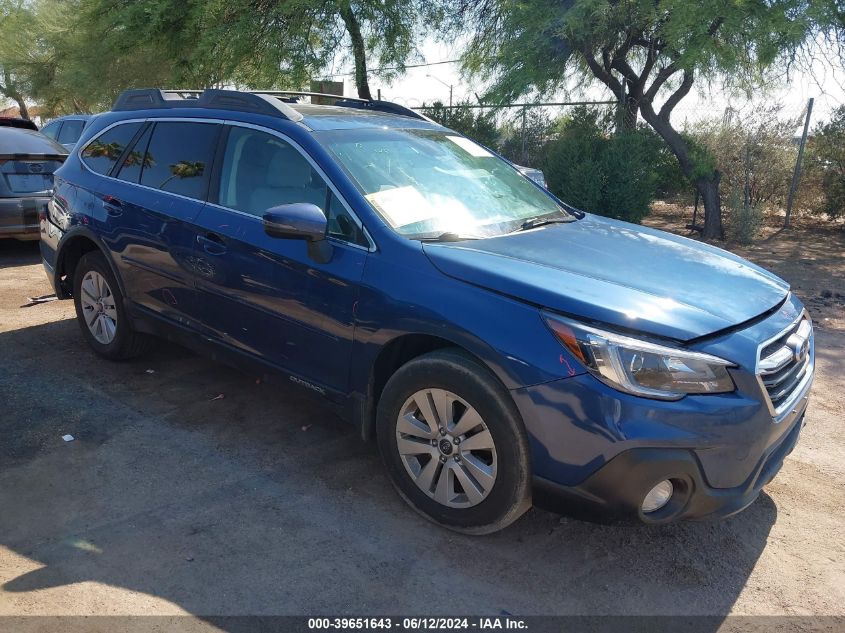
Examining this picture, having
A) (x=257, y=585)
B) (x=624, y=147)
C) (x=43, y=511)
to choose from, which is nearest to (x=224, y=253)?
(x=43, y=511)

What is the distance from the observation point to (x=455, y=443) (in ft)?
9.89

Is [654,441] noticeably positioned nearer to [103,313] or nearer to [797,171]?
[103,313]

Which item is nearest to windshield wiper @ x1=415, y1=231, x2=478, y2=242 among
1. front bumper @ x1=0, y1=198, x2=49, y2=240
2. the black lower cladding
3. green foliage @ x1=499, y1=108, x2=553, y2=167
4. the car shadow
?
the car shadow

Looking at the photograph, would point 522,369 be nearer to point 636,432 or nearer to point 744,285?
point 636,432

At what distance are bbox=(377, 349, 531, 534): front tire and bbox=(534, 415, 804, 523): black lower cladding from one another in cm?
16

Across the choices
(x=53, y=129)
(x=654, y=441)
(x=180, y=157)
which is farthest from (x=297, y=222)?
(x=53, y=129)

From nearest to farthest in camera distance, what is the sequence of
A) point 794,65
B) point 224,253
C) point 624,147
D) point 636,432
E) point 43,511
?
1. point 636,432
2. point 43,511
3. point 224,253
4. point 794,65
5. point 624,147

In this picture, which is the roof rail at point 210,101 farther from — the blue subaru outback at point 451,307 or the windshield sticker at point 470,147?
the windshield sticker at point 470,147

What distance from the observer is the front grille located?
2.77 m

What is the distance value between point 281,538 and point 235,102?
251 cm

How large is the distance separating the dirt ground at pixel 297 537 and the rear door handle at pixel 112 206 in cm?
119

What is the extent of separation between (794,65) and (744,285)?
873 centimetres

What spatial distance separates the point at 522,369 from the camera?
2.75 meters

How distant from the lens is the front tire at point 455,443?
9.32 ft
